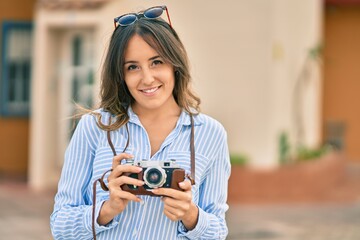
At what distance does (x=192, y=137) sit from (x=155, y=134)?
0.39ft

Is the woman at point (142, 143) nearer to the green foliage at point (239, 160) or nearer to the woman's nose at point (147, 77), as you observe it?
the woman's nose at point (147, 77)

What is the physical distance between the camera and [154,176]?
269 cm

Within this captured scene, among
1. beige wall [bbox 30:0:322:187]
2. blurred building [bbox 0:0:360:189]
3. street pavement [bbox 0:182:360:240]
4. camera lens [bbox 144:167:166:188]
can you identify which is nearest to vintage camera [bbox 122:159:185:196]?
camera lens [bbox 144:167:166:188]

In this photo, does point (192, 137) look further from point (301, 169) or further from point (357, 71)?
point (357, 71)

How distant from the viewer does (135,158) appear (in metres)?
2.91

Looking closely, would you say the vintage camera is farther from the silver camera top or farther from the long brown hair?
the long brown hair

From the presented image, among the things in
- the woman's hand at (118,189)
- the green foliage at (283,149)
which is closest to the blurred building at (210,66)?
the green foliage at (283,149)

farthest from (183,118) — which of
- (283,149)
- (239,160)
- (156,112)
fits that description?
(283,149)

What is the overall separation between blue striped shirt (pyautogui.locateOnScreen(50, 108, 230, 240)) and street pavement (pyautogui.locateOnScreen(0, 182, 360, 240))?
6.81m

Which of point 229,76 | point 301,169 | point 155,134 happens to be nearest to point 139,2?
point 229,76

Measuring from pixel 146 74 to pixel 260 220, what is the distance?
8.39 metres

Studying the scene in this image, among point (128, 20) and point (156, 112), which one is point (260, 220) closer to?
point (156, 112)

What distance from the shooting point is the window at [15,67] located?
15141 millimetres

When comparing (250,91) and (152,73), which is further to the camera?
(250,91)
